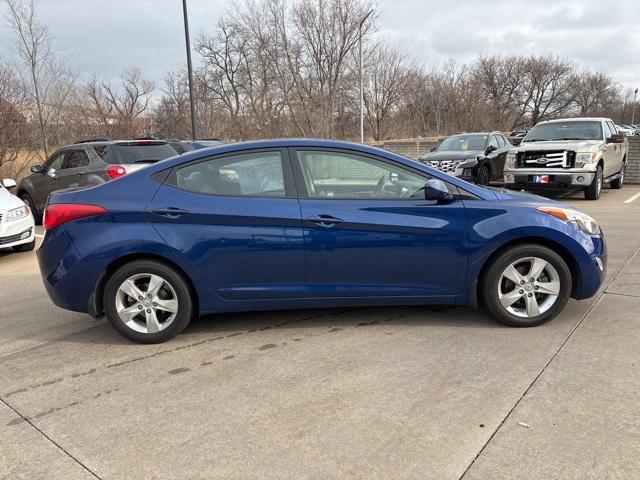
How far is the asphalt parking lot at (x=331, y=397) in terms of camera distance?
8.20 feet

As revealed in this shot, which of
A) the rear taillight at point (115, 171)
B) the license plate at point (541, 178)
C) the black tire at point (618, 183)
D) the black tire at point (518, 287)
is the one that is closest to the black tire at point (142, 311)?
the black tire at point (518, 287)

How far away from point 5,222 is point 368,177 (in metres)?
5.88

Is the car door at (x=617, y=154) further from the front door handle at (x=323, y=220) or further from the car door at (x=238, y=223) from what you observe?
the car door at (x=238, y=223)

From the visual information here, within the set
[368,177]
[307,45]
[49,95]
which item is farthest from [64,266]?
[307,45]

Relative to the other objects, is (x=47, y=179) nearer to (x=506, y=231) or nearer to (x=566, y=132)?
(x=506, y=231)

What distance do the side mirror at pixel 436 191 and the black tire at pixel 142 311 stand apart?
1991 mm

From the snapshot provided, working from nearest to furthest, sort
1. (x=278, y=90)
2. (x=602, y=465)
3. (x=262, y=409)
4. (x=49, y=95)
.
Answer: (x=602, y=465) < (x=262, y=409) < (x=49, y=95) < (x=278, y=90)

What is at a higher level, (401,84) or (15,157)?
(401,84)

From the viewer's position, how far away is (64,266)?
12.8 ft

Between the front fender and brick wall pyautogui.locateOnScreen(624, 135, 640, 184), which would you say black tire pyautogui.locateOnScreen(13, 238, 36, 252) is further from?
brick wall pyautogui.locateOnScreen(624, 135, 640, 184)

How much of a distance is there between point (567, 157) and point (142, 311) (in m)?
10.4

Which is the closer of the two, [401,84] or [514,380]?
[514,380]

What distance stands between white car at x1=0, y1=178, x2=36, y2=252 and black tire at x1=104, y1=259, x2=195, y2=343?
14.7 feet

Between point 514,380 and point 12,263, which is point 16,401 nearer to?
point 514,380
